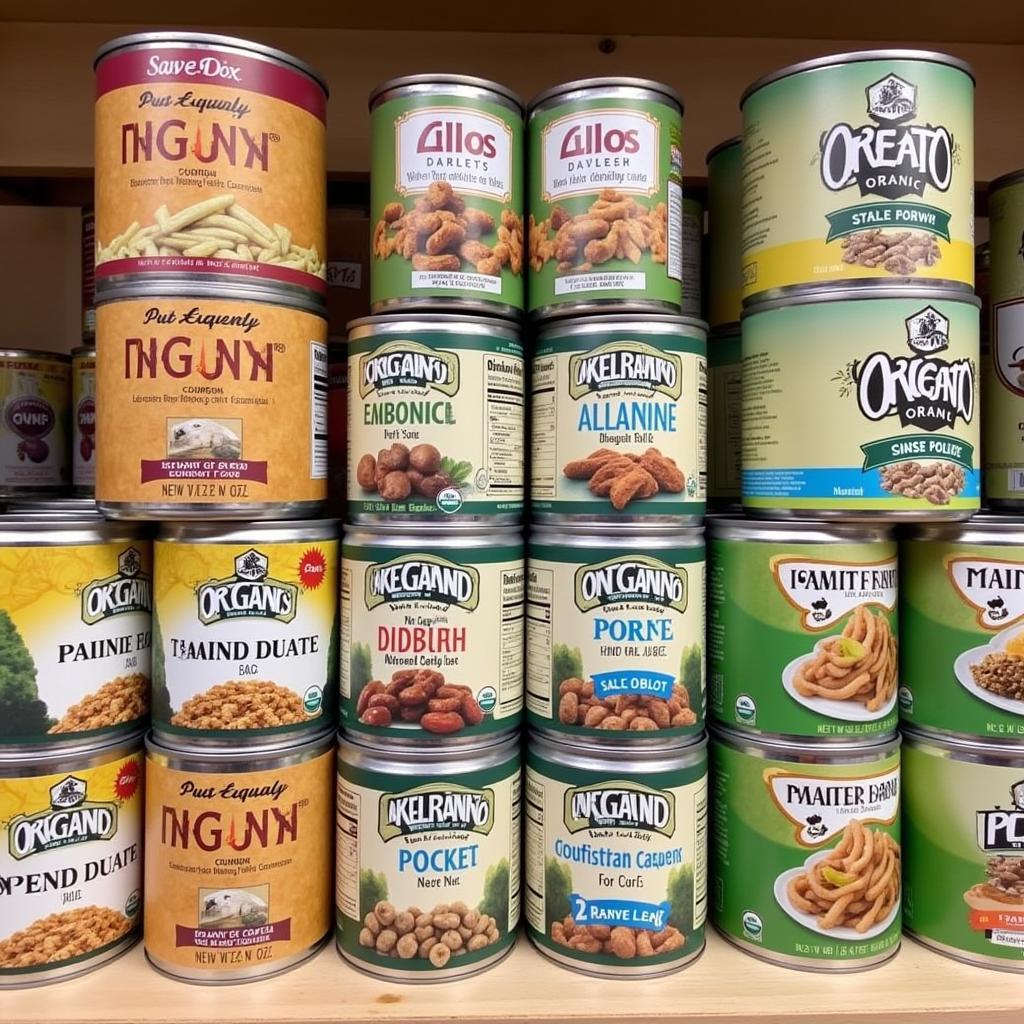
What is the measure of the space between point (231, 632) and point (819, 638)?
68 cm

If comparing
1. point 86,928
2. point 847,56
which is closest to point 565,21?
point 847,56

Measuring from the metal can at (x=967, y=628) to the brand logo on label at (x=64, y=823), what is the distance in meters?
0.99

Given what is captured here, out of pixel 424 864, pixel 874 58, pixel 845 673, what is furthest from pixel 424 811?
pixel 874 58

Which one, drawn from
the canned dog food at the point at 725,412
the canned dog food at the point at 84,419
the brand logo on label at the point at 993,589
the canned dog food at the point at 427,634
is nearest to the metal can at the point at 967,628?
the brand logo on label at the point at 993,589

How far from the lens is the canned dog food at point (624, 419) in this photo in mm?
974

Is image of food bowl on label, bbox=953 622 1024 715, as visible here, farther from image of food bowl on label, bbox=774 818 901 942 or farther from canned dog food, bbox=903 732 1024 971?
image of food bowl on label, bbox=774 818 901 942

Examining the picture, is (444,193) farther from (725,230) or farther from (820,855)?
(820,855)

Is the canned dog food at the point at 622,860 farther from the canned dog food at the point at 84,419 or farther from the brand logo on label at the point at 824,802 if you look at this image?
the canned dog food at the point at 84,419

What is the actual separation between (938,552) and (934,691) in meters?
0.17

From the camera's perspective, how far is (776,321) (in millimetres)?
1009

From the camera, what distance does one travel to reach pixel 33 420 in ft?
4.28

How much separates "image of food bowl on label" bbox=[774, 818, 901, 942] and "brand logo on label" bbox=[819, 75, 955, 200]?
74 centimetres

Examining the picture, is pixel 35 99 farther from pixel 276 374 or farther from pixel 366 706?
pixel 366 706

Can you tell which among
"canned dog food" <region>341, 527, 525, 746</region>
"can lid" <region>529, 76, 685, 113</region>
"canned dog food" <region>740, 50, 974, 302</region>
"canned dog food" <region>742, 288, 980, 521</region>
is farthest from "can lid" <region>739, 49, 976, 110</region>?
"canned dog food" <region>341, 527, 525, 746</region>
